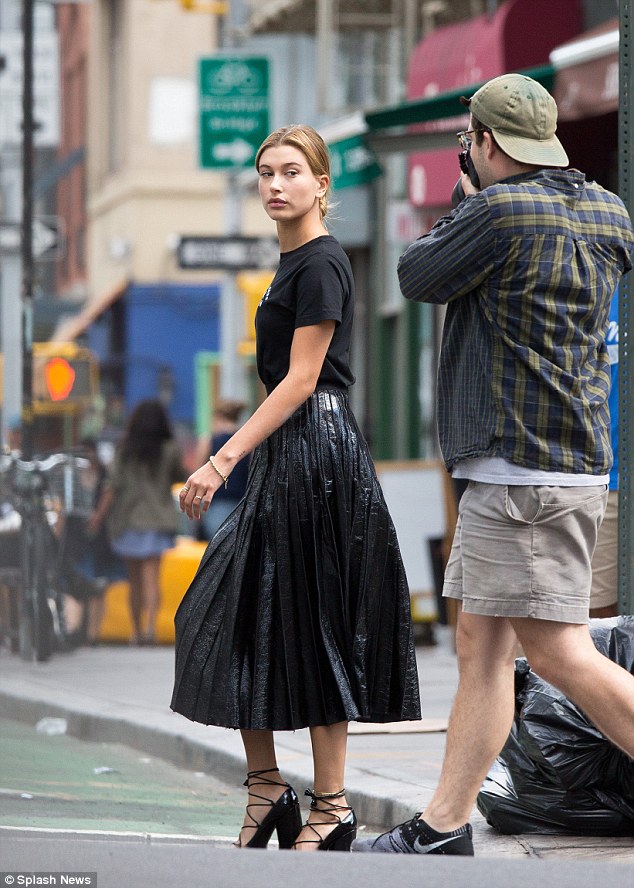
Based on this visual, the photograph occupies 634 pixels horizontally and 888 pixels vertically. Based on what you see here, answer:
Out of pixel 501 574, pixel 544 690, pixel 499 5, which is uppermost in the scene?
pixel 499 5

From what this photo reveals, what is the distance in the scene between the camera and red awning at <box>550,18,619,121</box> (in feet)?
32.3

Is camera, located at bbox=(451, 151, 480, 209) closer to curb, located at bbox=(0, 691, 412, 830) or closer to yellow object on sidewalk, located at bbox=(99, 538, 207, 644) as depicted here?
curb, located at bbox=(0, 691, 412, 830)

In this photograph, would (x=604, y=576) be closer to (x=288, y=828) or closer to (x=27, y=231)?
(x=288, y=828)

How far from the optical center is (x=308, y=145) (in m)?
4.83

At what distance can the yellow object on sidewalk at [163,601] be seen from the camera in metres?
12.4

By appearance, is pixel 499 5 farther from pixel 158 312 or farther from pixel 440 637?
pixel 158 312

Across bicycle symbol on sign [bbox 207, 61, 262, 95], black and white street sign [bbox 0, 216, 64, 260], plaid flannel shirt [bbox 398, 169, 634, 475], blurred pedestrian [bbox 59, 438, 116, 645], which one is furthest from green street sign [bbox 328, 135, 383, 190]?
plaid flannel shirt [bbox 398, 169, 634, 475]

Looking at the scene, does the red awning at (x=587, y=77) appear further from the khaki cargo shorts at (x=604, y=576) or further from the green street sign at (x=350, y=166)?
the khaki cargo shorts at (x=604, y=576)

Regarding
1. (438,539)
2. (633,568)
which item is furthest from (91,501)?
(633,568)

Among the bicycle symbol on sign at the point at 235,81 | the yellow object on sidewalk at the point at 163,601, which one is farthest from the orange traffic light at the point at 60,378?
the bicycle symbol on sign at the point at 235,81

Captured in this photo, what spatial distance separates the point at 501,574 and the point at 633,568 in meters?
1.36

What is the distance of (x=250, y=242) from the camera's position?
1446 centimetres

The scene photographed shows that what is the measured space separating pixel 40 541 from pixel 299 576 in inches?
276

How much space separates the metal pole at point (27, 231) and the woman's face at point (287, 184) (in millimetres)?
6963
